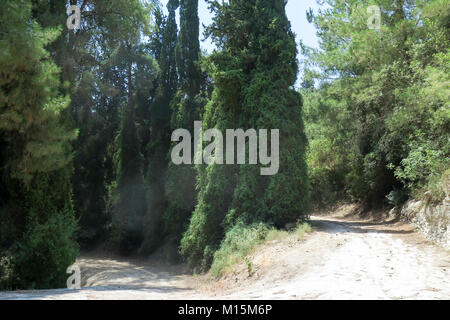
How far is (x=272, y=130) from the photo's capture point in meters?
12.4

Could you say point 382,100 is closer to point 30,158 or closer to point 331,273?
point 331,273

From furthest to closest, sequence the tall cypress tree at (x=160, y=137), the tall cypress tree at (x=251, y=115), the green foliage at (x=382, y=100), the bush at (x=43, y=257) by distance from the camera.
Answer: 1. the tall cypress tree at (x=160, y=137)
2. the tall cypress tree at (x=251, y=115)
3. the green foliage at (x=382, y=100)
4. the bush at (x=43, y=257)

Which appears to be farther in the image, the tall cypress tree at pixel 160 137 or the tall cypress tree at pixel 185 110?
the tall cypress tree at pixel 160 137

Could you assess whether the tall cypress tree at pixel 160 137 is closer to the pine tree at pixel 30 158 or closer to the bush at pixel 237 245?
the bush at pixel 237 245

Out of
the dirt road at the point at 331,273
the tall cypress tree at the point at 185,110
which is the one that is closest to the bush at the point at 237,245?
the dirt road at the point at 331,273

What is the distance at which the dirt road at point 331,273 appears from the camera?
547 cm

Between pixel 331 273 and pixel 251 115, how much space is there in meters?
7.49

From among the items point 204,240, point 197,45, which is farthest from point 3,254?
point 197,45

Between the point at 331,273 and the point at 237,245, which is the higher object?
the point at 331,273

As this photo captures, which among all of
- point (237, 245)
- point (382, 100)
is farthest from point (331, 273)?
point (382, 100)

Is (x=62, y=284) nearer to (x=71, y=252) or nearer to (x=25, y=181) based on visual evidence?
(x=71, y=252)

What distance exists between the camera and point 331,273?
663cm

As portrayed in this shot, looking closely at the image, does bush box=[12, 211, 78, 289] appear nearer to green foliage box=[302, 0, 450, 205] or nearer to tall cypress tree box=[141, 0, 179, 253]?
green foliage box=[302, 0, 450, 205]

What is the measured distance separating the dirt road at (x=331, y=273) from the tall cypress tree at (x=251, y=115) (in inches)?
61.5
